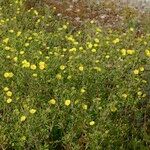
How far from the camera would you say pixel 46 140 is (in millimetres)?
6980

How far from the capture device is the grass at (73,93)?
6.86 metres

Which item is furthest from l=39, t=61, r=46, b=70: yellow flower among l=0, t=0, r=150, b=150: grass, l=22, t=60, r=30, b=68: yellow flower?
l=22, t=60, r=30, b=68: yellow flower

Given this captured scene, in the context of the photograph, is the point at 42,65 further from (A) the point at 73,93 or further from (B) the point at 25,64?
(A) the point at 73,93

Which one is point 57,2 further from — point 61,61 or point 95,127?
point 95,127

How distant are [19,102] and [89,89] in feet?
3.62

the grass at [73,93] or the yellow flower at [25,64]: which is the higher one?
the yellow flower at [25,64]

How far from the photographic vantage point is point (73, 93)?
7309mm

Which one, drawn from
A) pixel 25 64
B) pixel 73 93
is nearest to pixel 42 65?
pixel 25 64

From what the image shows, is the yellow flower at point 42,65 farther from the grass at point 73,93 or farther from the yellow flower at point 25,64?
the yellow flower at point 25,64

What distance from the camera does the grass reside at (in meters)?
6.86

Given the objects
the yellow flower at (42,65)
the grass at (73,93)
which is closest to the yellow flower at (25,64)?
the grass at (73,93)

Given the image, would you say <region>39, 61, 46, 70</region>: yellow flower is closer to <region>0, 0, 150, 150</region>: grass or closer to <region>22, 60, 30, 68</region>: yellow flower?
<region>0, 0, 150, 150</region>: grass

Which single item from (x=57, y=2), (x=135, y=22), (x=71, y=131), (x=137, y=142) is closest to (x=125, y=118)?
(x=137, y=142)

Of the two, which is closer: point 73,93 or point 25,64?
point 73,93
